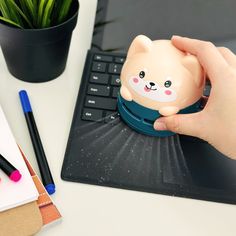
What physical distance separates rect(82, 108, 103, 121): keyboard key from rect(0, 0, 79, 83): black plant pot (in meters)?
0.09

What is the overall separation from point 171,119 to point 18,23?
9.2 inches

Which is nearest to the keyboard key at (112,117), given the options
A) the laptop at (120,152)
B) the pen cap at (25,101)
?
the laptop at (120,152)

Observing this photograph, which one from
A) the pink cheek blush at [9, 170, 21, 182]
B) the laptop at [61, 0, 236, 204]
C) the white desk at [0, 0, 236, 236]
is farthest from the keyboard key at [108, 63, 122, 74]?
the pink cheek blush at [9, 170, 21, 182]

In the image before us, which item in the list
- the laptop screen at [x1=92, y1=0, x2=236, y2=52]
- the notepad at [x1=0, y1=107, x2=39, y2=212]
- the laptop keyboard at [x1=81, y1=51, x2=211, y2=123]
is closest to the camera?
the notepad at [x1=0, y1=107, x2=39, y2=212]

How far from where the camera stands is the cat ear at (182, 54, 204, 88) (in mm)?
423

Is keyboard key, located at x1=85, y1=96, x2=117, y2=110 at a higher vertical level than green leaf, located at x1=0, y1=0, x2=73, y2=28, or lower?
lower

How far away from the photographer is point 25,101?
1.66ft

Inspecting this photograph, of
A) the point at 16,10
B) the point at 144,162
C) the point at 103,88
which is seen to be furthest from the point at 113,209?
the point at 16,10

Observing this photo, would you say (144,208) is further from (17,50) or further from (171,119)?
(17,50)

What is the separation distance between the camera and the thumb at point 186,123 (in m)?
0.42

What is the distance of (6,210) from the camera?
0.40 m

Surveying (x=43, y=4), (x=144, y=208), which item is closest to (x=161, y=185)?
(x=144, y=208)

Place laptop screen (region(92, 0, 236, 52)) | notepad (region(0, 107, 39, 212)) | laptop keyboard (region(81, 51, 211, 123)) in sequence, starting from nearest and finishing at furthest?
1. notepad (region(0, 107, 39, 212))
2. laptop keyboard (region(81, 51, 211, 123))
3. laptop screen (region(92, 0, 236, 52))

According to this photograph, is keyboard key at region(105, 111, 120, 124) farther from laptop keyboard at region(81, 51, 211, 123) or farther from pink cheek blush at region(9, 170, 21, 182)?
pink cheek blush at region(9, 170, 21, 182)
